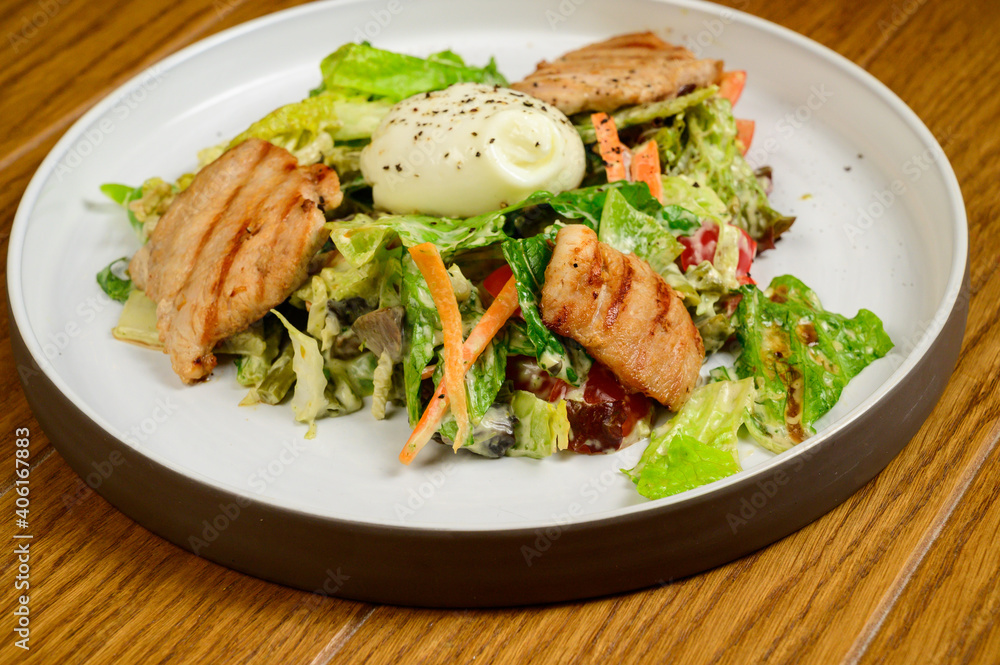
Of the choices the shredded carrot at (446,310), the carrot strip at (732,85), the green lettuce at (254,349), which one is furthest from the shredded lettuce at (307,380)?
the carrot strip at (732,85)

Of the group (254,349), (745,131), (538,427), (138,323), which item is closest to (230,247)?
(254,349)

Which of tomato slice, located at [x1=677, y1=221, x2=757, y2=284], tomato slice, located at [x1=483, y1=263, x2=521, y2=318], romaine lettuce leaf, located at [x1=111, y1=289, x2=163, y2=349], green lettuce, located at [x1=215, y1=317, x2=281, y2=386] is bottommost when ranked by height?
romaine lettuce leaf, located at [x1=111, y1=289, x2=163, y2=349]

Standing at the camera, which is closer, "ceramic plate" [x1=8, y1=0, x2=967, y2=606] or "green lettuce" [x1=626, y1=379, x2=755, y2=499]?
"ceramic plate" [x1=8, y1=0, x2=967, y2=606]

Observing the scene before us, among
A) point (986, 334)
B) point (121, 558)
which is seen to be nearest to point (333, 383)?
point (121, 558)

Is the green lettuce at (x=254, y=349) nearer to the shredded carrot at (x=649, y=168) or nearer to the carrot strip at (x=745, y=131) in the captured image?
the shredded carrot at (x=649, y=168)

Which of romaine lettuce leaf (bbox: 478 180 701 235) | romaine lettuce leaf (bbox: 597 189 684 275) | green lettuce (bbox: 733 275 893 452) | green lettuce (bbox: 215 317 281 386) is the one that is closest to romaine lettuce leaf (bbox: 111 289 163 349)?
green lettuce (bbox: 215 317 281 386)

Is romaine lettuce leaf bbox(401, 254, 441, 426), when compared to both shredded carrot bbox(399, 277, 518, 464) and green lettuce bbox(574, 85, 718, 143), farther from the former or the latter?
green lettuce bbox(574, 85, 718, 143)

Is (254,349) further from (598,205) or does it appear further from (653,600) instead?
(653,600)
